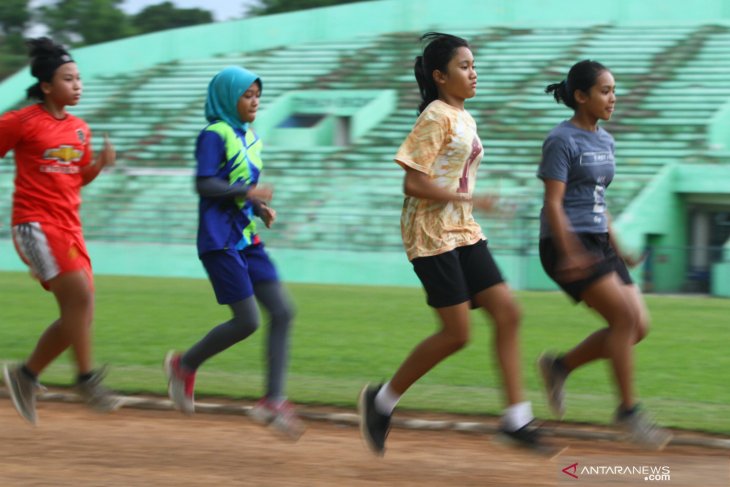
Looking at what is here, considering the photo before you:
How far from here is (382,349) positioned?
1024 centimetres

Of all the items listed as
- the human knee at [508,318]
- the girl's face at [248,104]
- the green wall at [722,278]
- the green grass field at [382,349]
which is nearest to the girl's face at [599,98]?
the human knee at [508,318]

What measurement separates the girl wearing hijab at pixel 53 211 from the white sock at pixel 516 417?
7.07 feet

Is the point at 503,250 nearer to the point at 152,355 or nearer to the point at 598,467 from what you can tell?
the point at 152,355

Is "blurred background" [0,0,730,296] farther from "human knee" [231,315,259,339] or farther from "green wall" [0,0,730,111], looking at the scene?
"human knee" [231,315,259,339]

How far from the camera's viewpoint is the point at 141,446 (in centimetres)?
595

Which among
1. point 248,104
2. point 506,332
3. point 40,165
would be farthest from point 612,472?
point 40,165

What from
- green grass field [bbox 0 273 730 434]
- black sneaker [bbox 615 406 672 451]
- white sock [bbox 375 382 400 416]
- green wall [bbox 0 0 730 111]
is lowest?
green wall [bbox 0 0 730 111]

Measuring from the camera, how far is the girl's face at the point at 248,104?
617cm

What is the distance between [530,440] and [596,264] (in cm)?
103

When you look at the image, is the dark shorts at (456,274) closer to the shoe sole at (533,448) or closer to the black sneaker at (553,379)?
the shoe sole at (533,448)

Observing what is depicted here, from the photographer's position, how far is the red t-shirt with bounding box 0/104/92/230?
6.27 meters

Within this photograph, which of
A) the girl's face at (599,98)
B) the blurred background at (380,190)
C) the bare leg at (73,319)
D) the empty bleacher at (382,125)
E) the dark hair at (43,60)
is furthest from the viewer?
the empty bleacher at (382,125)

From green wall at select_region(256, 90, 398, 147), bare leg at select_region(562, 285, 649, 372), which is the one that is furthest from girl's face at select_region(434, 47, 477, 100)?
green wall at select_region(256, 90, 398, 147)

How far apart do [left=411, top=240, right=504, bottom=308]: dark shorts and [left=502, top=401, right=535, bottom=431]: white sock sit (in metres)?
0.53
